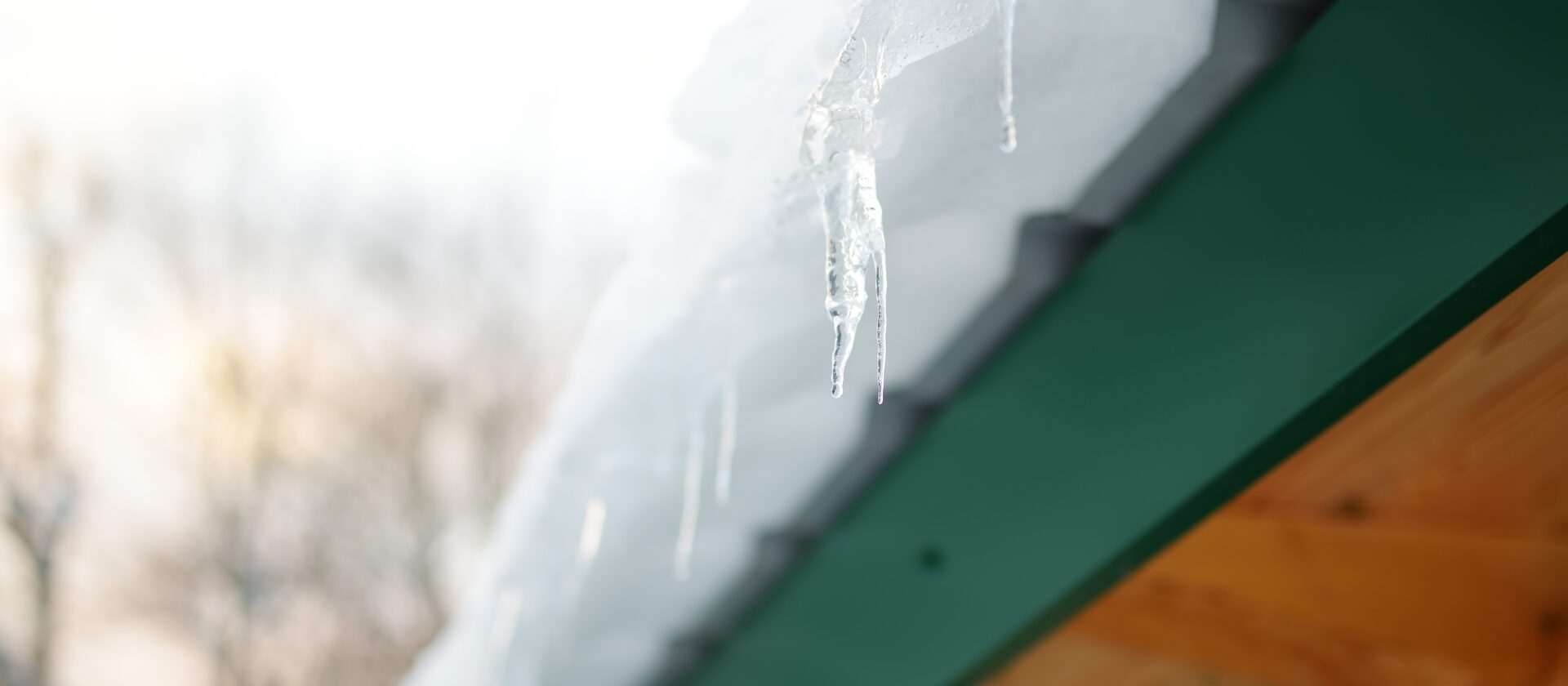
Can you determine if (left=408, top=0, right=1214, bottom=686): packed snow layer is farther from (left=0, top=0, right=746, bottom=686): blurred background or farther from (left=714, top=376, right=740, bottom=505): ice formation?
(left=0, top=0, right=746, bottom=686): blurred background

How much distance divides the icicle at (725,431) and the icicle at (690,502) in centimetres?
2

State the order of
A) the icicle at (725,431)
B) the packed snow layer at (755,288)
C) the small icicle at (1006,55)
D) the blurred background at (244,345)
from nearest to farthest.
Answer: the small icicle at (1006,55) → the packed snow layer at (755,288) → the icicle at (725,431) → the blurred background at (244,345)

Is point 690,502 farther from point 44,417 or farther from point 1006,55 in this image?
point 44,417

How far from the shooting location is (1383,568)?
2.89 feet

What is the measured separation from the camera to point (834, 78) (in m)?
0.48

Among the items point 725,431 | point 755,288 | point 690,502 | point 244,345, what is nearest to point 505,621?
point 690,502

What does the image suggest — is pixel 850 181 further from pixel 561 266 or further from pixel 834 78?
pixel 561 266

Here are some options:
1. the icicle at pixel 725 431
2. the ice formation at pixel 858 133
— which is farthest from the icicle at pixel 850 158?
the icicle at pixel 725 431

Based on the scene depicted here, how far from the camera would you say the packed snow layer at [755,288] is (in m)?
0.55

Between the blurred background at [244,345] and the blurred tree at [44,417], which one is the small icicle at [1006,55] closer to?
the blurred background at [244,345]

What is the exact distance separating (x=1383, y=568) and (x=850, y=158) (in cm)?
68

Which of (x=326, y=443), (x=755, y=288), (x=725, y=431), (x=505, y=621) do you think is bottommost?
(x=326, y=443)

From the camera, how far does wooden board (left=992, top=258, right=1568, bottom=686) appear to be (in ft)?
2.55

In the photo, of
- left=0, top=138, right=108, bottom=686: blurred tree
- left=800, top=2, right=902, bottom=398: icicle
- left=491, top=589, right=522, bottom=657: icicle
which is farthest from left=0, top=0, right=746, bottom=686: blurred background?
left=800, top=2, right=902, bottom=398: icicle
